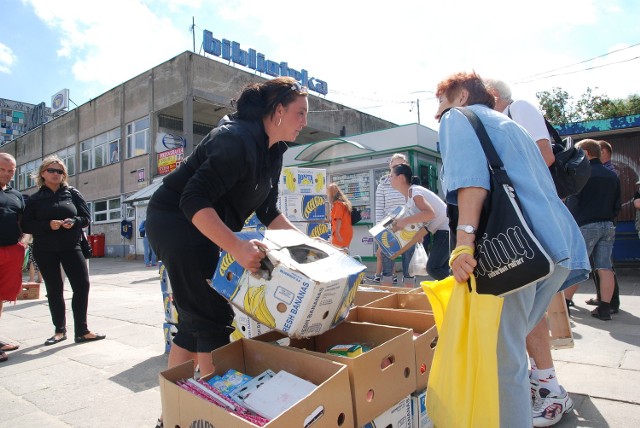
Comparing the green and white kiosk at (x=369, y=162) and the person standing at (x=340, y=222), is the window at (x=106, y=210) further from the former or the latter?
the person standing at (x=340, y=222)

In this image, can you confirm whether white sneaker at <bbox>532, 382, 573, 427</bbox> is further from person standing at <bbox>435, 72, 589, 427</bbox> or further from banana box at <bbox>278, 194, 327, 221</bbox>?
banana box at <bbox>278, 194, 327, 221</bbox>

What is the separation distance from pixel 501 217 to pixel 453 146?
0.35 m

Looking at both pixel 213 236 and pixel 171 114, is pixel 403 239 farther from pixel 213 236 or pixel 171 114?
pixel 171 114

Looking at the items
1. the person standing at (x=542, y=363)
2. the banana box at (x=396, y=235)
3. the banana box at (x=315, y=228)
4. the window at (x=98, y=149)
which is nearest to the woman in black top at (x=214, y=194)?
the person standing at (x=542, y=363)

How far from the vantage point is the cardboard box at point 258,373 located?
1.25 metres

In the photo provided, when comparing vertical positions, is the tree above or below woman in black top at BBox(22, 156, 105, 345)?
above

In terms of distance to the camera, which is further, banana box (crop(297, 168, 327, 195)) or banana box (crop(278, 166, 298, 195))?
banana box (crop(297, 168, 327, 195))

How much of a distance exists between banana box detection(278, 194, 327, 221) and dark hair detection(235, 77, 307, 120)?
15.8ft

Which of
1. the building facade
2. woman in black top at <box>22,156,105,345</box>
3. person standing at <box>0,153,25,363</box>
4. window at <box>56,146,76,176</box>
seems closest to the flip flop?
person standing at <box>0,153,25,363</box>

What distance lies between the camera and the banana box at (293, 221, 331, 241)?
23.1 ft

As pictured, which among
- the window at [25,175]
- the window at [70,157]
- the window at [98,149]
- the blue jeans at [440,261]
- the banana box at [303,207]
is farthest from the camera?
the window at [25,175]

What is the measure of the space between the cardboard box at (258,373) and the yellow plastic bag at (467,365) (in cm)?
37

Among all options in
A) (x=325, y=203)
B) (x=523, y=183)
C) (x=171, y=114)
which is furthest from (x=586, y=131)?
(x=171, y=114)

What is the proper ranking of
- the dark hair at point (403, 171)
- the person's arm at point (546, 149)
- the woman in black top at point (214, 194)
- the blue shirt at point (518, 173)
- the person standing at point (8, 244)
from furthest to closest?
the dark hair at point (403, 171) → the person standing at point (8, 244) → the person's arm at point (546, 149) → the woman in black top at point (214, 194) → the blue shirt at point (518, 173)
